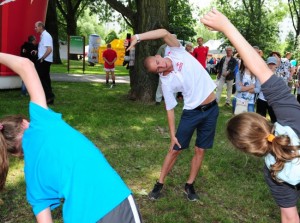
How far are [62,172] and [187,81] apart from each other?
2.56m

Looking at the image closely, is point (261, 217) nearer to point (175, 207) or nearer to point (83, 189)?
point (175, 207)

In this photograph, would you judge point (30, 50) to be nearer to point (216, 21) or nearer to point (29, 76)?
point (29, 76)

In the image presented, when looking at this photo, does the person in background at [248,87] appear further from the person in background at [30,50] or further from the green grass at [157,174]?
the person in background at [30,50]

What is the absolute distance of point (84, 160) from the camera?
74.7 inches

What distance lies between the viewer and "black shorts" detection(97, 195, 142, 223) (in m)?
1.91

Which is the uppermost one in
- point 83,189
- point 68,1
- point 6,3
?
point 68,1

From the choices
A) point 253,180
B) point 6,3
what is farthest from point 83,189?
point 6,3

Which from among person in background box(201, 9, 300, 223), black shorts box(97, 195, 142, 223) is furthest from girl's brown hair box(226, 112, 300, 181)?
black shorts box(97, 195, 142, 223)

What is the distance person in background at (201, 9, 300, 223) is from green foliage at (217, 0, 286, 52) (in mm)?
33272

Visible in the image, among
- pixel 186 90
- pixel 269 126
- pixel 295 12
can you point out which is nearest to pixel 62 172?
pixel 269 126

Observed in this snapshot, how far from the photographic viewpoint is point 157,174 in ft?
16.9

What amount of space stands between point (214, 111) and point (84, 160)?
2.70m

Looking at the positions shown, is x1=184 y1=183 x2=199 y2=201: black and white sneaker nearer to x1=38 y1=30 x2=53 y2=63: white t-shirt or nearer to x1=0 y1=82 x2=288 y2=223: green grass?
x1=0 y1=82 x2=288 y2=223: green grass

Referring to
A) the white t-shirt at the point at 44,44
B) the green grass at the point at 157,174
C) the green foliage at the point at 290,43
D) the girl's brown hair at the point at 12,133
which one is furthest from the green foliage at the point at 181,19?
the girl's brown hair at the point at 12,133
